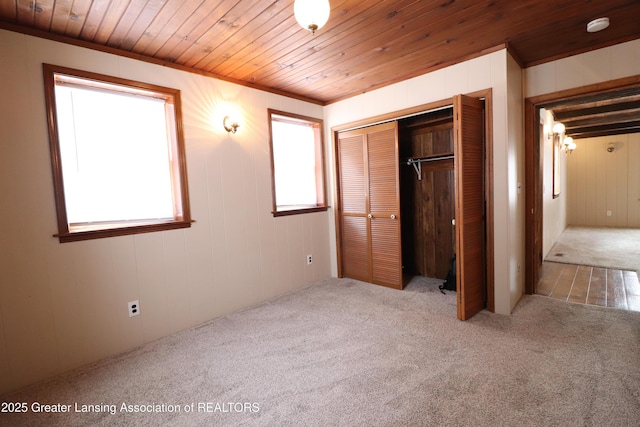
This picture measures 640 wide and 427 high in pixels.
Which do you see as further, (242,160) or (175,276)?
(242,160)

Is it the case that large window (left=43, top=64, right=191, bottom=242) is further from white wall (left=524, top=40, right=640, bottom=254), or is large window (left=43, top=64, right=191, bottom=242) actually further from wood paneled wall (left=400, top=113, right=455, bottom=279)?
white wall (left=524, top=40, right=640, bottom=254)

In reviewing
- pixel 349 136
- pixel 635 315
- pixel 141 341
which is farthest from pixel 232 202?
pixel 635 315

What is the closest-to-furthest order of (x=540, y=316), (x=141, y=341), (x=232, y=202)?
(x=141, y=341) → (x=540, y=316) → (x=232, y=202)

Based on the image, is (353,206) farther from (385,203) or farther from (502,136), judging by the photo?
(502,136)

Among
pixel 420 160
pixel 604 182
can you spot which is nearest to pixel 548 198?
pixel 420 160

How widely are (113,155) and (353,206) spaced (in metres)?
2.72

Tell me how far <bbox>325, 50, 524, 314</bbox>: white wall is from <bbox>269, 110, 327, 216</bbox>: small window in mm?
1497

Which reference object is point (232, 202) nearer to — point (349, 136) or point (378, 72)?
point (349, 136)

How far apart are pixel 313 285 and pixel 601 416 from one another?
2.91 metres

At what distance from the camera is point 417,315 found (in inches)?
118

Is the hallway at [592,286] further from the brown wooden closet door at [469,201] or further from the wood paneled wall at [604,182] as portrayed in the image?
the wood paneled wall at [604,182]

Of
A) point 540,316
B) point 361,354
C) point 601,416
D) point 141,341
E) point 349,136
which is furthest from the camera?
point 349,136

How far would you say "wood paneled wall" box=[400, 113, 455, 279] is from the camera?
3883 millimetres

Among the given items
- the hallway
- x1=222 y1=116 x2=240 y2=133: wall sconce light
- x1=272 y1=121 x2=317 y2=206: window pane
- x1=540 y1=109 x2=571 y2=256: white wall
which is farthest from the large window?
x1=540 y1=109 x2=571 y2=256: white wall
